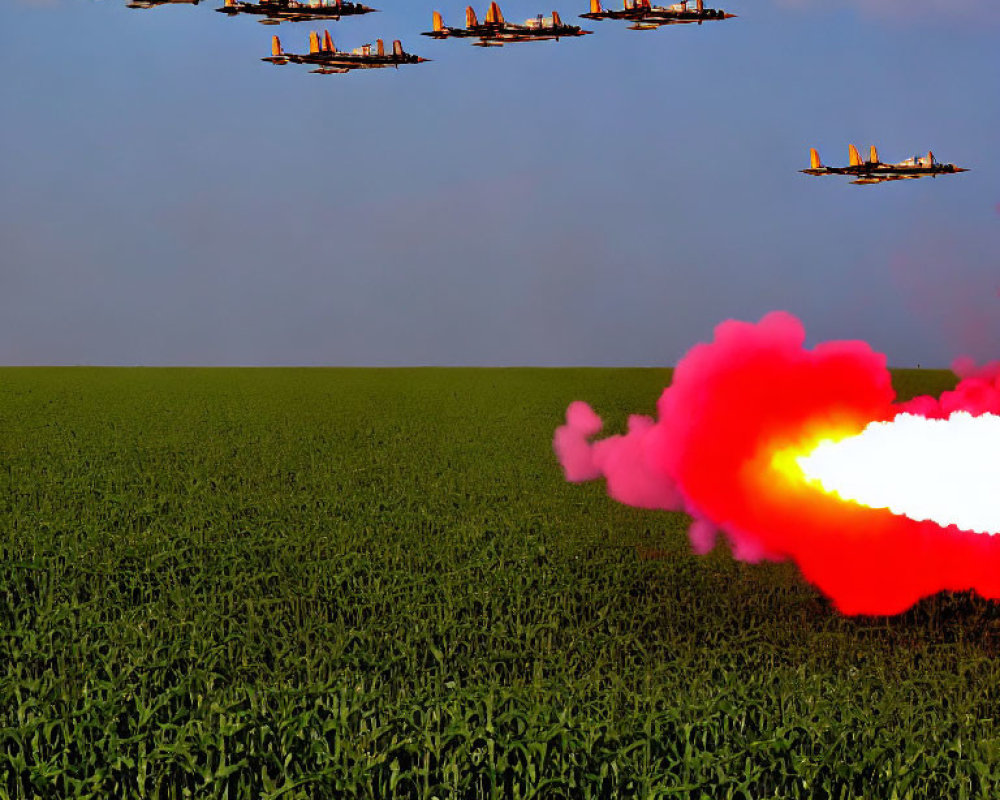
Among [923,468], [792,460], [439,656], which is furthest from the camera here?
[792,460]

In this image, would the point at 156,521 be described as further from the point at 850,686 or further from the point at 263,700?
the point at 850,686

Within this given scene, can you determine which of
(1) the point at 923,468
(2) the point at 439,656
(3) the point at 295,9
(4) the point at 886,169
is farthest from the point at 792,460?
(3) the point at 295,9

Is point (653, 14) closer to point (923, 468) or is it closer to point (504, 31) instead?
point (504, 31)

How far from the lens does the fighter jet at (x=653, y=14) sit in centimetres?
3988

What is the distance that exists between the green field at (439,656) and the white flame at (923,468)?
6.39 ft

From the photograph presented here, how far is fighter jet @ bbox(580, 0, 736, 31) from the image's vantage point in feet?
131

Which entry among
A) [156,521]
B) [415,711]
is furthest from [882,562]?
[156,521]

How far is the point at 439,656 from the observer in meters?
12.9

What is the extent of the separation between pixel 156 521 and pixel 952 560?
53.9ft

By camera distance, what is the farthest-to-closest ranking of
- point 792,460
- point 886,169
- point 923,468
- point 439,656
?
point 886,169
point 792,460
point 923,468
point 439,656

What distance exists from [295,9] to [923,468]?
37410mm

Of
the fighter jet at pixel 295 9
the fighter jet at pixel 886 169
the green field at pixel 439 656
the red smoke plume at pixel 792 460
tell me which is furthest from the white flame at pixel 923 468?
the fighter jet at pixel 295 9

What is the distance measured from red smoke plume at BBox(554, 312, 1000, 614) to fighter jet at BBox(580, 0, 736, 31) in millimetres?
26973

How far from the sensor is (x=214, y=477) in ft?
99.0
